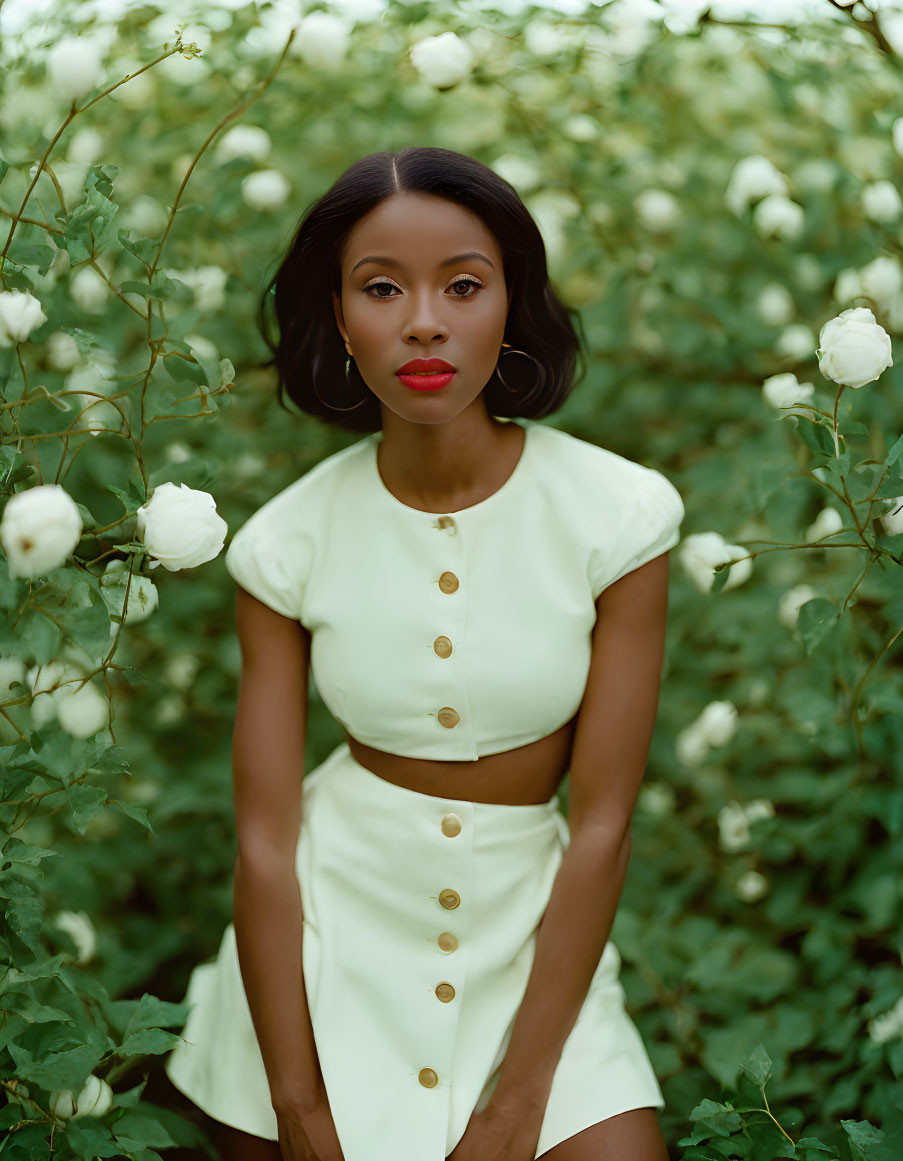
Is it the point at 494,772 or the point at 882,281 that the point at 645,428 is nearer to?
the point at 882,281

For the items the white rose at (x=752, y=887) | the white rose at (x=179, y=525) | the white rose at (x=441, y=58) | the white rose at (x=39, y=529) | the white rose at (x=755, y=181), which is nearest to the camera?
the white rose at (x=39, y=529)

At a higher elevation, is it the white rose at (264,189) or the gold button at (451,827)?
the white rose at (264,189)

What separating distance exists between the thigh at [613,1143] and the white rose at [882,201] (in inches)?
61.3

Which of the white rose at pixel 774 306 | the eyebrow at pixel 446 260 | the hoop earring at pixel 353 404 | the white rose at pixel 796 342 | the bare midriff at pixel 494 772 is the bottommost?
the bare midriff at pixel 494 772

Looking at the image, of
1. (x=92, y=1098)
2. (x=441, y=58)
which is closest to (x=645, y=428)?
(x=441, y=58)

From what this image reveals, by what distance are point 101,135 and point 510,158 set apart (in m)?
0.84

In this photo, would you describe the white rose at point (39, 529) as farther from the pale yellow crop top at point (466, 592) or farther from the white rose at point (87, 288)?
the white rose at point (87, 288)

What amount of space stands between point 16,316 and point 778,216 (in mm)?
1518

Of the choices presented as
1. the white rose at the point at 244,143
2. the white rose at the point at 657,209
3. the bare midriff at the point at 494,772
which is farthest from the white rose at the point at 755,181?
the bare midriff at the point at 494,772

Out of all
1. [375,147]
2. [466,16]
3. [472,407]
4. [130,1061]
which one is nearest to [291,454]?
[375,147]

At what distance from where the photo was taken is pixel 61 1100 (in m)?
1.42

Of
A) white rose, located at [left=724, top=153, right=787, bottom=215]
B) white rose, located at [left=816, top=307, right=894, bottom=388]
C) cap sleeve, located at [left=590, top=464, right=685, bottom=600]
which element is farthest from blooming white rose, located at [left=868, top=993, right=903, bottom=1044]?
white rose, located at [left=724, top=153, right=787, bottom=215]

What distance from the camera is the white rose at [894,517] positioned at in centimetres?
144

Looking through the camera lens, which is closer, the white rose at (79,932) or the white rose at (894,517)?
the white rose at (894,517)
